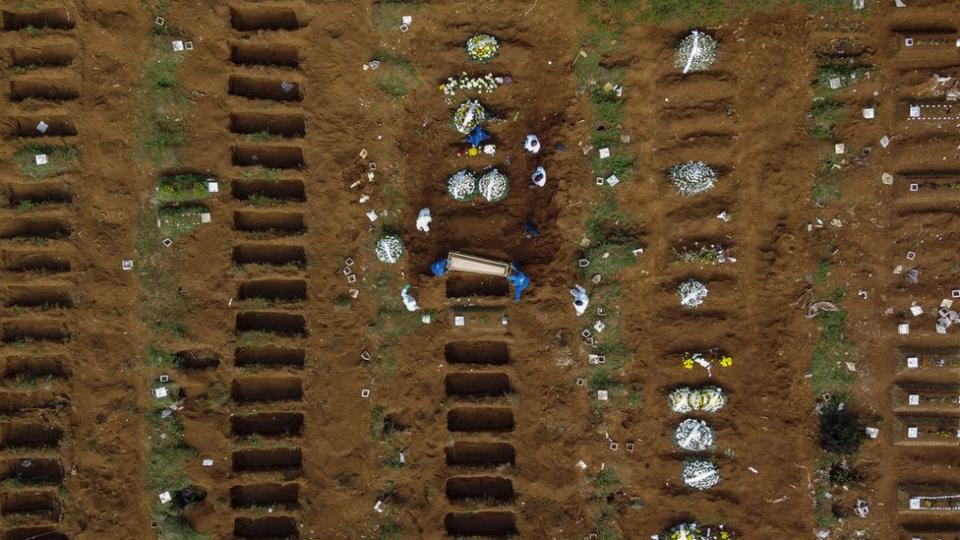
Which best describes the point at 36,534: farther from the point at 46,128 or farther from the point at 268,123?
the point at 268,123

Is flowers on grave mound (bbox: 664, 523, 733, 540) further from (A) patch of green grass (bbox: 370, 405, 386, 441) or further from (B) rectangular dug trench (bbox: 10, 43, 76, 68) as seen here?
(B) rectangular dug trench (bbox: 10, 43, 76, 68)

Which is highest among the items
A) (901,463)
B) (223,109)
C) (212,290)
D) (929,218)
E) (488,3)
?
(488,3)

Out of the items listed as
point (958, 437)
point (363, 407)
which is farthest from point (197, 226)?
point (958, 437)

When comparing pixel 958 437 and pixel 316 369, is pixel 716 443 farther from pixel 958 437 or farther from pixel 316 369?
pixel 316 369

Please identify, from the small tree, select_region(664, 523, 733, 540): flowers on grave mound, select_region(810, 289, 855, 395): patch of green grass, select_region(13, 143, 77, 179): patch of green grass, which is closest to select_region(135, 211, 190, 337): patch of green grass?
select_region(13, 143, 77, 179): patch of green grass

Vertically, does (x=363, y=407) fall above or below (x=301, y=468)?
above
